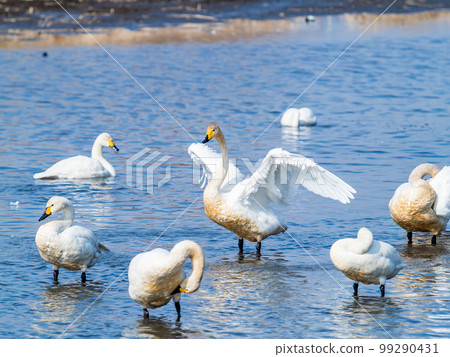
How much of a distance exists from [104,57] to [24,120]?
6616mm

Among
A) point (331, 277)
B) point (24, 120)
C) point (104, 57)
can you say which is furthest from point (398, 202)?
point (104, 57)

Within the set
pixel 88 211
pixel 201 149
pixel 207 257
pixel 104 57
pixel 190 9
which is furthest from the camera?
pixel 190 9

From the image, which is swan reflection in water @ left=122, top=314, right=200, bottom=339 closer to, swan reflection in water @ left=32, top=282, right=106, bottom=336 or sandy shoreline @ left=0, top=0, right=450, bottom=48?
swan reflection in water @ left=32, top=282, right=106, bottom=336

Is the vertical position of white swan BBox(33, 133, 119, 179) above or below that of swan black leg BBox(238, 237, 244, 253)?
above

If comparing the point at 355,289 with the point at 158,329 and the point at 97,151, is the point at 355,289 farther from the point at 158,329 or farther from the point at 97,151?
the point at 97,151

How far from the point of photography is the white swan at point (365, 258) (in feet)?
25.8

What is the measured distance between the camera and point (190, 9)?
28062 millimetres

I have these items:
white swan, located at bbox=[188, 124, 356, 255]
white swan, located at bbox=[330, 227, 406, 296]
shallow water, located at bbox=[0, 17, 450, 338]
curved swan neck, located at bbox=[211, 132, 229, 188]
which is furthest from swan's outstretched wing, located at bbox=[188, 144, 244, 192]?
white swan, located at bbox=[330, 227, 406, 296]

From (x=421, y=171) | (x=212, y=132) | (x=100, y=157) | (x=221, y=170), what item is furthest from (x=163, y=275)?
(x=100, y=157)

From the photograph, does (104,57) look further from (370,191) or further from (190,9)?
(370,191)

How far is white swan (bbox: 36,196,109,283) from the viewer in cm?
834

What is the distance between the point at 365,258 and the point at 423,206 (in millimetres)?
2136

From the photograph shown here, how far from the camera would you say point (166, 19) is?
26.6 metres

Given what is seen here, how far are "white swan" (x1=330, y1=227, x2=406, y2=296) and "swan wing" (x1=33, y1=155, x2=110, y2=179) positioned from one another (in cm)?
575
